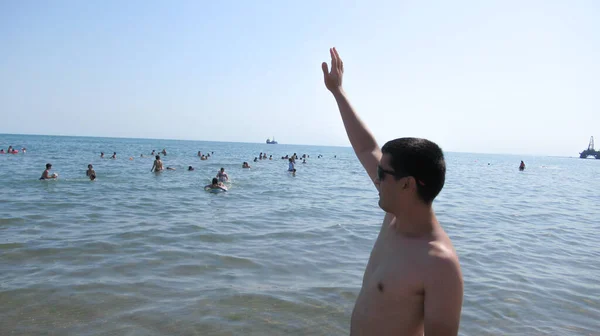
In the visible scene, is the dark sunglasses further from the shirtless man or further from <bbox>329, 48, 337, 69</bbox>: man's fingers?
<bbox>329, 48, 337, 69</bbox>: man's fingers

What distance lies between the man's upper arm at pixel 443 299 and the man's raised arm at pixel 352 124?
776mm

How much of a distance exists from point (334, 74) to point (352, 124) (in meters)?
0.35

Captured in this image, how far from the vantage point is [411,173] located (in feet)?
5.85

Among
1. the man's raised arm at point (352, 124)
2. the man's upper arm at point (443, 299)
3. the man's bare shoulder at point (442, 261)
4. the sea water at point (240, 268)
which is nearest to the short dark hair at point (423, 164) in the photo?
the man's bare shoulder at point (442, 261)

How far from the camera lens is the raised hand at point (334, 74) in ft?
8.61

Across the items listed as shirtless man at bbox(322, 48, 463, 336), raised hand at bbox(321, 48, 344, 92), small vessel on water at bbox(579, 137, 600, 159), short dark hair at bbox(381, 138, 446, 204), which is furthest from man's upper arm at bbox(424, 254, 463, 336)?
small vessel on water at bbox(579, 137, 600, 159)

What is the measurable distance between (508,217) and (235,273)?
1016 centimetres

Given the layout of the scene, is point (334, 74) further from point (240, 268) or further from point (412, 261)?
point (240, 268)

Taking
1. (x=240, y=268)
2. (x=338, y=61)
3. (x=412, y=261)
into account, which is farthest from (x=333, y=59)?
(x=240, y=268)

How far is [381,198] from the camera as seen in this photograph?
76.4 inches

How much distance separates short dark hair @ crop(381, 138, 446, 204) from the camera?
176 centimetres

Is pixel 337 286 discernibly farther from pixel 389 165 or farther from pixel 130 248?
pixel 389 165

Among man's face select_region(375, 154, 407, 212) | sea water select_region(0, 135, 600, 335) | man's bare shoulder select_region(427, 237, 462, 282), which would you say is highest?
man's face select_region(375, 154, 407, 212)

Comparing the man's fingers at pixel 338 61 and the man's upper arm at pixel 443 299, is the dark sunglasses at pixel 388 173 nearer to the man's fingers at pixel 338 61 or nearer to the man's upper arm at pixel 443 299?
the man's upper arm at pixel 443 299
